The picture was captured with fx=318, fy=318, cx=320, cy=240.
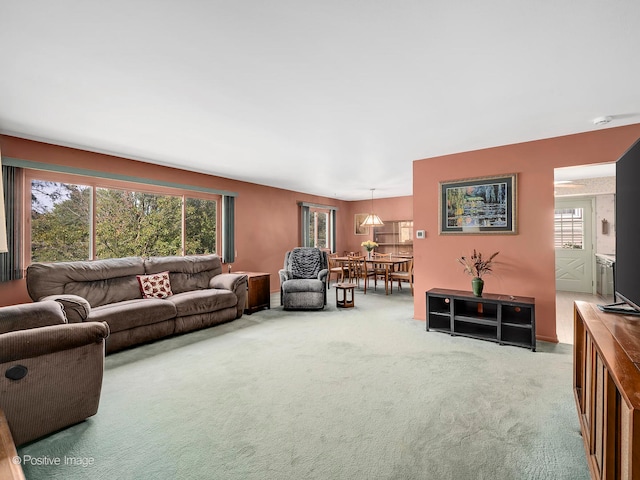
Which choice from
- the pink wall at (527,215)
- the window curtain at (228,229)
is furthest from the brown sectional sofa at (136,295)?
the pink wall at (527,215)

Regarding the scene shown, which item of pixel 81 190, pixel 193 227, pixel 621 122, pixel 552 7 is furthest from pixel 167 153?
pixel 621 122

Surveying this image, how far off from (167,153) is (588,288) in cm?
837

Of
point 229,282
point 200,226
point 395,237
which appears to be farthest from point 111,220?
point 395,237

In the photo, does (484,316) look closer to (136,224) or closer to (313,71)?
(313,71)

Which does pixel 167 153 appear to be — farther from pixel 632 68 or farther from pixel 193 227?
pixel 632 68

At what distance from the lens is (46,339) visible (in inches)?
77.5

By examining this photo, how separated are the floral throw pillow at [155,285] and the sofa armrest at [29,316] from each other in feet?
6.11

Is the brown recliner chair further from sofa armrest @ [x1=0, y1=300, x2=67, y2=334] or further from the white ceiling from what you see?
the white ceiling

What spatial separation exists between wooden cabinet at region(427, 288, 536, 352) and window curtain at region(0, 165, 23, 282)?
16.0ft

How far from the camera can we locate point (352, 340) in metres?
3.77

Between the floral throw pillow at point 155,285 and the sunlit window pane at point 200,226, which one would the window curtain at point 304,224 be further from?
the floral throw pillow at point 155,285

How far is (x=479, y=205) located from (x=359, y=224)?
19.6 ft

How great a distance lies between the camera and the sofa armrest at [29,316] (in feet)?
6.87

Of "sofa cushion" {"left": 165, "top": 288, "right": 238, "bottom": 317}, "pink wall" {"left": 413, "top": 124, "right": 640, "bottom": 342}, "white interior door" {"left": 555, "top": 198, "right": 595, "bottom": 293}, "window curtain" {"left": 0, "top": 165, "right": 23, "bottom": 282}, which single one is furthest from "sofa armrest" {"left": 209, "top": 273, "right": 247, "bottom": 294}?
"white interior door" {"left": 555, "top": 198, "right": 595, "bottom": 293}
